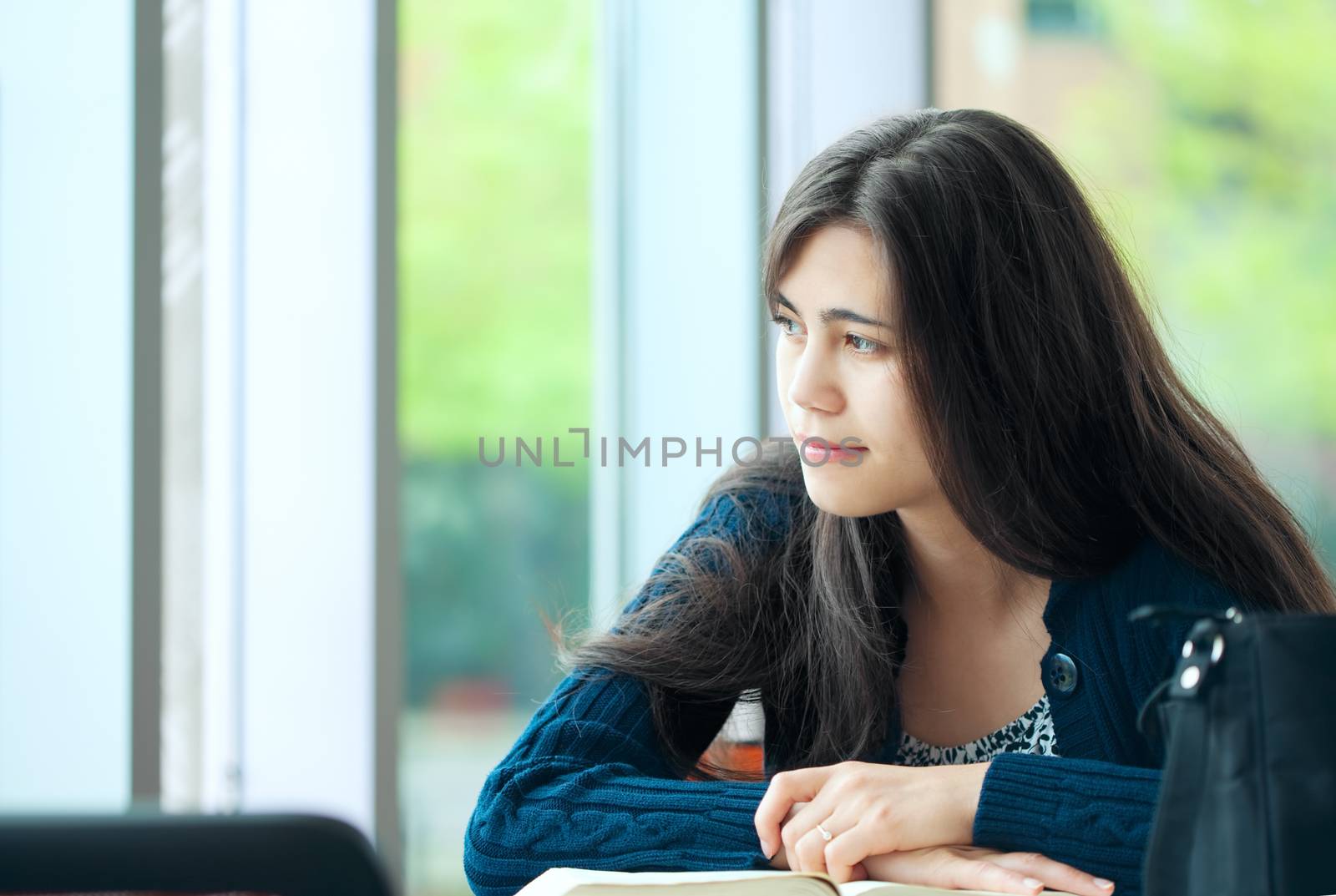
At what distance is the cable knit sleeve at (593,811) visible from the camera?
99 centimetres

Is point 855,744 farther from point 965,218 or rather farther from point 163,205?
point 163,205

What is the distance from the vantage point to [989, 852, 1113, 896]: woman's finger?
0.87 m

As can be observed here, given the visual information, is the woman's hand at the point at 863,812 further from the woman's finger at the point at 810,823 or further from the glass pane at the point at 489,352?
the glass pane at the point at 489,352

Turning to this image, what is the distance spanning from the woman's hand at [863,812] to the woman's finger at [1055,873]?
0.12ft

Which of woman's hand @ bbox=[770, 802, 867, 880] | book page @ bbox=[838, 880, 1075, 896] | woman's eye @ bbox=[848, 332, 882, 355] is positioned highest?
woman's eye @ bbox=[848, 332, 882, 355]

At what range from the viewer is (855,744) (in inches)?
47.6

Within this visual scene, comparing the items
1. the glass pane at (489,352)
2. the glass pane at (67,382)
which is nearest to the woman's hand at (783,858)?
the glass pane at (67,382)

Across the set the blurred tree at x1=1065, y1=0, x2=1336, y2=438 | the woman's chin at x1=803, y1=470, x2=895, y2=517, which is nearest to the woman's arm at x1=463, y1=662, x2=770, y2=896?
the woman's chin at x1=803, y1=470, x2=895, y2=517

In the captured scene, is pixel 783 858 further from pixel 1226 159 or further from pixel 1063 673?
pixel 1226 159

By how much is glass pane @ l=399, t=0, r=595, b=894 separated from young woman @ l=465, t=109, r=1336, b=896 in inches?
52.8

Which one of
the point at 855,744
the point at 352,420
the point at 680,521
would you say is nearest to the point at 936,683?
the point at 855,744

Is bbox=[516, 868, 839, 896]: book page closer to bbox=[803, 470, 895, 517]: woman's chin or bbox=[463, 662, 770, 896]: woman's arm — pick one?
bbox=[463, 662, 770, 896]: woman's arm

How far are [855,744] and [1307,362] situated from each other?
4048 mm

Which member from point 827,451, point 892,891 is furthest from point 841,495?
point 892,891
